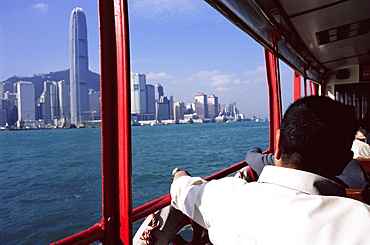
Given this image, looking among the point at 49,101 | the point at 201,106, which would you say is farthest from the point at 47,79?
the point at 201,106

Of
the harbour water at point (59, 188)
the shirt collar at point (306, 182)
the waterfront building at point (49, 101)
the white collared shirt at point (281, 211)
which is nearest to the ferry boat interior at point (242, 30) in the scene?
the white collared shirt at point (281, 211)

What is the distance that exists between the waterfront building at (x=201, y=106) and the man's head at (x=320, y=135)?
71.3 metres

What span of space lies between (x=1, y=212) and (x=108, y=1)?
17.3 m

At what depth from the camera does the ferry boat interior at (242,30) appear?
1.00 meters

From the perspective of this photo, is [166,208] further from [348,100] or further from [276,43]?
[348,100]

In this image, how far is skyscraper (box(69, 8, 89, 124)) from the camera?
46.5 meters

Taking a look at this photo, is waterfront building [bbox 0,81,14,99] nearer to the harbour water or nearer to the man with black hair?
the harbour water

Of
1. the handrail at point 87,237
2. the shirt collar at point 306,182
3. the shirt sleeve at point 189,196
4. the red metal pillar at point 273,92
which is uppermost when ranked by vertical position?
the red metal pillar at point 273,92

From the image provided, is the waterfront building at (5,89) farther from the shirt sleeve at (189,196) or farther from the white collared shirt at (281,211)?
the white collared shirt at (281,211)

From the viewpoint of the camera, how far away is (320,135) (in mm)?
770

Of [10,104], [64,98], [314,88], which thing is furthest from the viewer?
[64,98]

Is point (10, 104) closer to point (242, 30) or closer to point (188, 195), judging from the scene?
point (242, 30)

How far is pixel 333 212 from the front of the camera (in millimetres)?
637

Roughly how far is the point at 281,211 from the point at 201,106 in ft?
237
